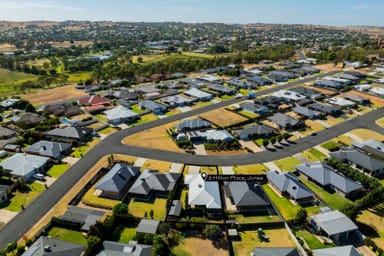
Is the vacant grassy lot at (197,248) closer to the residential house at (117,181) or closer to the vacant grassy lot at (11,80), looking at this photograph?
the residential house at (117,181)

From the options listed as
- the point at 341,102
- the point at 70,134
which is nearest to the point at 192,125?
the point at 70,134

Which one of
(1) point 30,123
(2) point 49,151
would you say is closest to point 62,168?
(2) point 49,151

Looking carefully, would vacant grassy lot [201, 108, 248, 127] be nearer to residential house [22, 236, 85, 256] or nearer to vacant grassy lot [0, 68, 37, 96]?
residential house [22, 236, 85, 256]

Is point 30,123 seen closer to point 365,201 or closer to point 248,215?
A: point 248,215

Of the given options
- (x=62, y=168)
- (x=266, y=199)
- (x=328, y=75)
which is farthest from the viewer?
(x=328, y=75)

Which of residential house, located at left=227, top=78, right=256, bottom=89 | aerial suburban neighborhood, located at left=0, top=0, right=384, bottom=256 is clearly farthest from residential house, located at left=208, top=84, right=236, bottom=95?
residential house, located at left=227, top=78, right=256, bottom=89

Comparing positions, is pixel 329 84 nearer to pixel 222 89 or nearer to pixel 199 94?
pixel 222 89
